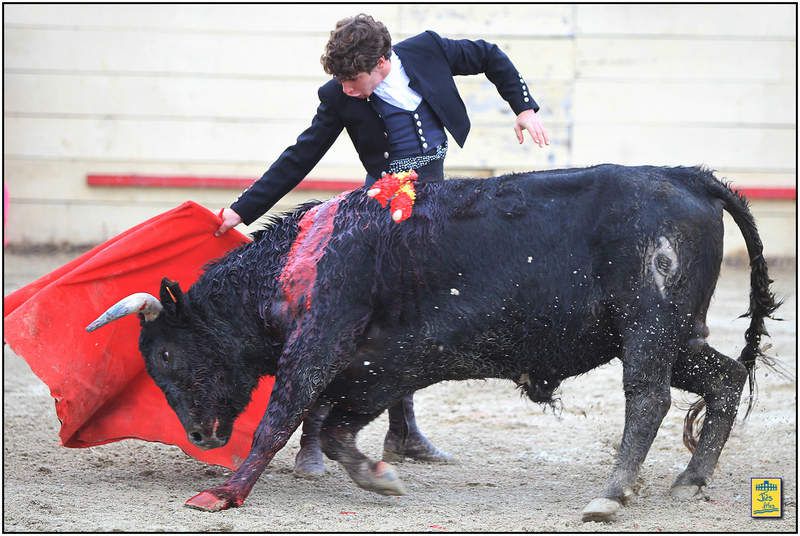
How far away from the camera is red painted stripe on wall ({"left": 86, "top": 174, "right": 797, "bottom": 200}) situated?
32.4ft

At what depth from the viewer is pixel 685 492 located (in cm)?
420

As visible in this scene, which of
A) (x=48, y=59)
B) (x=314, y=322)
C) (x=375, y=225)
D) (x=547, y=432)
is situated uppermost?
(x=48, y=59)

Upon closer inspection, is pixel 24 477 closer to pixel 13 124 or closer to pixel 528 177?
pixel 528 177

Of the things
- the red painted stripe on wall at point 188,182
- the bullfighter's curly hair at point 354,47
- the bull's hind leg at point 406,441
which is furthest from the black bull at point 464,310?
the red painted stripe on wall at point 188,182

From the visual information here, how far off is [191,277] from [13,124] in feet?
19.5

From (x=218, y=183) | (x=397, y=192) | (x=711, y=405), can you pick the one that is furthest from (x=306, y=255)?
(x=218, y=183)

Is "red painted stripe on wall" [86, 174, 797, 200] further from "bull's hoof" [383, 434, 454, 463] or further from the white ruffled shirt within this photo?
the white ruffled shirt

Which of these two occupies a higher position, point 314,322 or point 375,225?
point 375,225

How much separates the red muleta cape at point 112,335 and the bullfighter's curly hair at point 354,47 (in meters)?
0.96

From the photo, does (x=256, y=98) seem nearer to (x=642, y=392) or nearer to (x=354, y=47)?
(x=354, y=47)

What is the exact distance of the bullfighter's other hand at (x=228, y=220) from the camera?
4664mm

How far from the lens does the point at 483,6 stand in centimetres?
987

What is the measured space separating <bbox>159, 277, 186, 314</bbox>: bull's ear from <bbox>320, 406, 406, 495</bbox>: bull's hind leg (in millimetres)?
721

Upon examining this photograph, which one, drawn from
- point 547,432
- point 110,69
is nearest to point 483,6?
point 110,69
